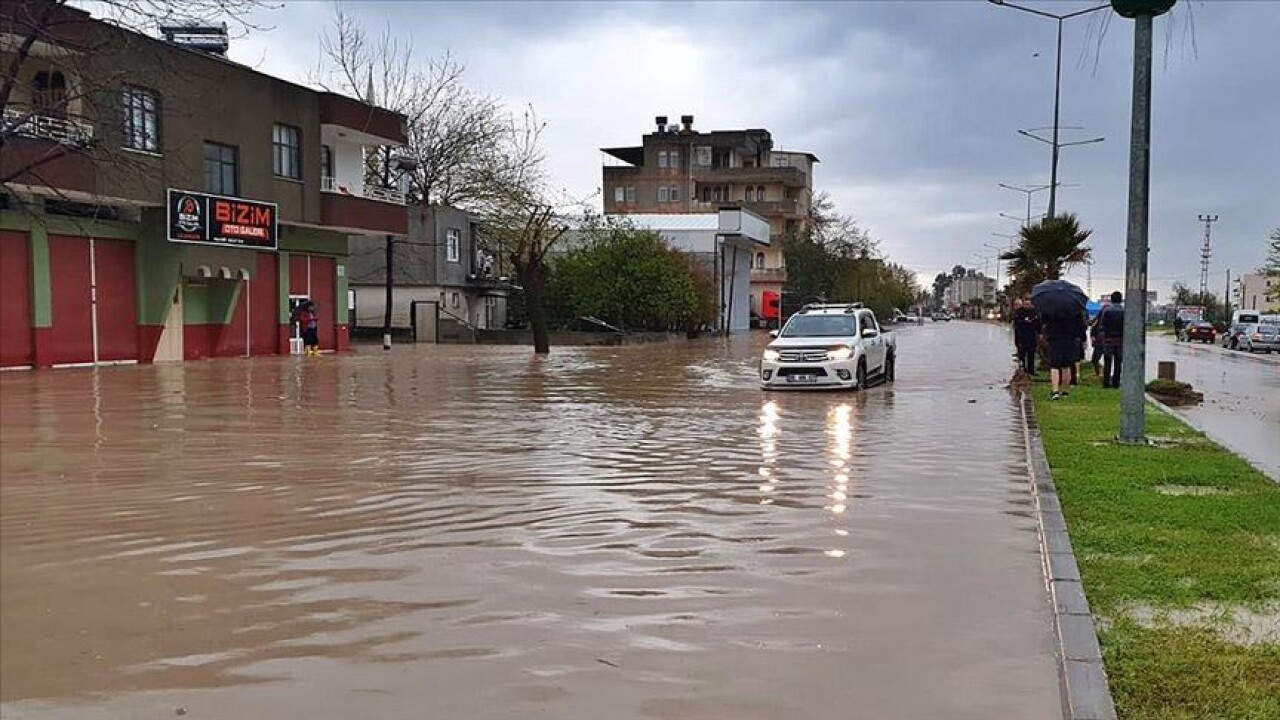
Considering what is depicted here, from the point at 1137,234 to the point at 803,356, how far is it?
8.82 meters

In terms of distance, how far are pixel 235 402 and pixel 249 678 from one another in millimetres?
14058

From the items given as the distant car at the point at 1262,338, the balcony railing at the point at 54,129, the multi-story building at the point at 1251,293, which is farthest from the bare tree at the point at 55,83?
the multi-story building at the point at 1251,293

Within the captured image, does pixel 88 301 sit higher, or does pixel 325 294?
pixel 325 294

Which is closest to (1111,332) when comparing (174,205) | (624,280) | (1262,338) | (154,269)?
(174,205)

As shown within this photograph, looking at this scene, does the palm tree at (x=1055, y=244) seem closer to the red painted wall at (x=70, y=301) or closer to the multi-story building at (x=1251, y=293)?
the red painted wall at (x=70, y=301)

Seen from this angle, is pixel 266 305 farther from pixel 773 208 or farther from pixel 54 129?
pixel 773 208

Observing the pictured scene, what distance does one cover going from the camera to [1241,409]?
19.2 m

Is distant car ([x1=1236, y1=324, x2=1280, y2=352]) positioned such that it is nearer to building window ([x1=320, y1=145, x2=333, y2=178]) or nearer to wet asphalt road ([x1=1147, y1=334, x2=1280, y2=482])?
wet asphalt road ([x1=1147, y1=334, x2=1280, y2=482])

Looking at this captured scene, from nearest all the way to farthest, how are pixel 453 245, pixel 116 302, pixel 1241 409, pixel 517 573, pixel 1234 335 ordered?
pixel 517 573 → pixel 1241 409 → pixel 116 302 → pixel 453 245 → pixel 1234 335

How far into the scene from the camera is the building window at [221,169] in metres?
30.4

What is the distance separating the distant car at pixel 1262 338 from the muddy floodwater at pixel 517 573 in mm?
43573

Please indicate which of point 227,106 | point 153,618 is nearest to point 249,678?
point 153,618

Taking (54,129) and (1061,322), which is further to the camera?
(54,129)

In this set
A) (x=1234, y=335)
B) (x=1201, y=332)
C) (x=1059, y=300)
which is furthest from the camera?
(x=1201, y=332)
